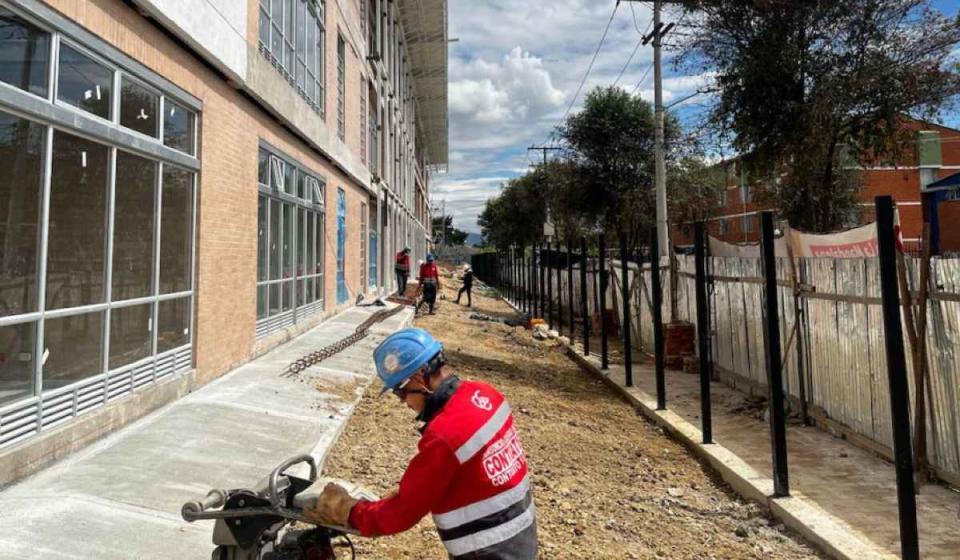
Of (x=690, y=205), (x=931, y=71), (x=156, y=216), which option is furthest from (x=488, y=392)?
(x=690, y=205)

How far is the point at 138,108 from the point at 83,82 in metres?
0.96

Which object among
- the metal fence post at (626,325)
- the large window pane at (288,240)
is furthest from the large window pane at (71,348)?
the metal fence post at (626,325)

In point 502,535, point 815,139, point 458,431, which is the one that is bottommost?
point 502,535

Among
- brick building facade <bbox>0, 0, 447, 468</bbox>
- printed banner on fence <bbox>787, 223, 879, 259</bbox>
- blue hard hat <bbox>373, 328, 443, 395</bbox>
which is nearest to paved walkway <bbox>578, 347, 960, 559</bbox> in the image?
printed banner on fence <bbox>787, 223, 879, 259</bbox>

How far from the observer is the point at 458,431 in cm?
216

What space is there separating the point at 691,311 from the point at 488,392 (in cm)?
997

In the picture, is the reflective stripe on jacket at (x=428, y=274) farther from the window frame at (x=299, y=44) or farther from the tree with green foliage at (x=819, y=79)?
the tree with green foliage at (x=819, y=79)

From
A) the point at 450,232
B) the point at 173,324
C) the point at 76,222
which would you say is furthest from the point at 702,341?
the point at 450,232

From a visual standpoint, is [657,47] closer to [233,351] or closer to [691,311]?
[691,311]

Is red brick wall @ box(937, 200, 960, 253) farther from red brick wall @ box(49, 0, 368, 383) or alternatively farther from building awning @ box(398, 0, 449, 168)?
red brick wall @ box(49, 0, 368, 383)

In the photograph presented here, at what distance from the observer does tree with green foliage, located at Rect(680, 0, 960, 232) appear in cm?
1051

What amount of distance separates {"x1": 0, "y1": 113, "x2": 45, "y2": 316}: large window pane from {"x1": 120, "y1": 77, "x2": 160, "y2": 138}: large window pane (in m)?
1.31

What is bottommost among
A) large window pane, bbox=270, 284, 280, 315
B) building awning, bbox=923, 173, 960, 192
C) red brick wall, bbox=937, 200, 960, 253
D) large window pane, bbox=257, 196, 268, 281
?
large window pane, bbox=270, 284, 280, 315

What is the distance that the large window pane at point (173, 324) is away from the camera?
6.72m
